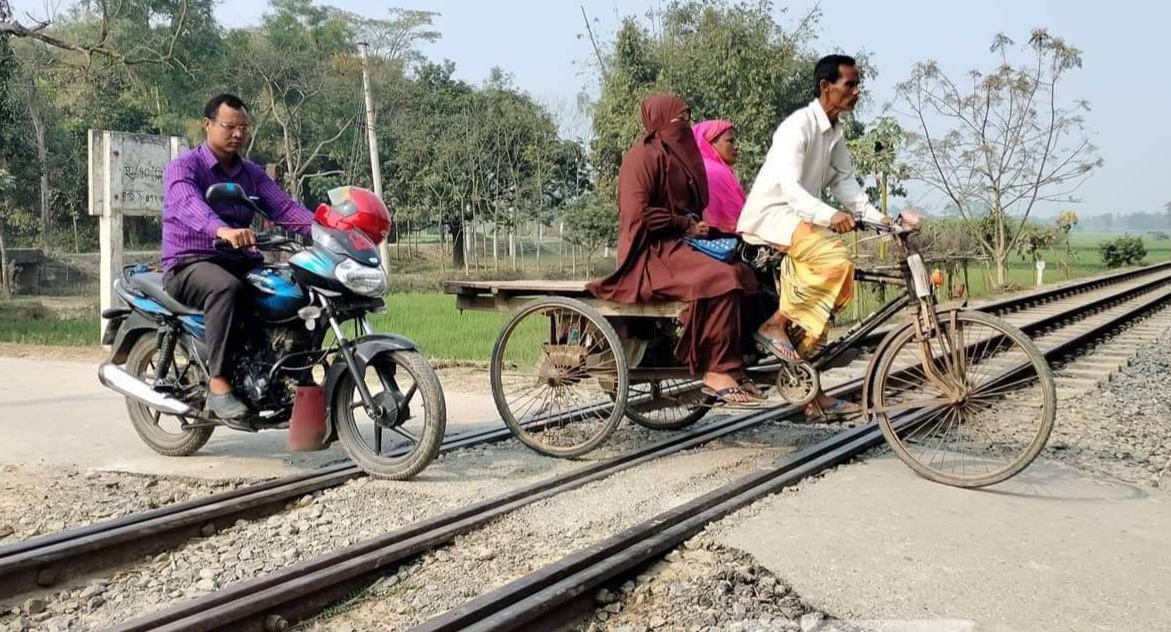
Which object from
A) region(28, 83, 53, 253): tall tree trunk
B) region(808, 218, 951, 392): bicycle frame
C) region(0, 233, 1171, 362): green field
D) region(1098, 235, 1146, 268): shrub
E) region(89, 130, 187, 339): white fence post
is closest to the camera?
region(808, 218, 951, 392): bicycle frame

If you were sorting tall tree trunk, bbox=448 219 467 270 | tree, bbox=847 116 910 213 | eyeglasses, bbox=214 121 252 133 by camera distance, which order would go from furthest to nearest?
tall tree trunk, bbox=448 219 467 270
tree, bbox=847 116 910 213
eyeglasses, bbox=214 121 252 133

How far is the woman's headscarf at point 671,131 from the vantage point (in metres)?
5.34

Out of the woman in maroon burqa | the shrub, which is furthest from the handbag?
the shrub

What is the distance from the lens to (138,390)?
5.22m

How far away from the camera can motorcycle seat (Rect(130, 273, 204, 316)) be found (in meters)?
4.96

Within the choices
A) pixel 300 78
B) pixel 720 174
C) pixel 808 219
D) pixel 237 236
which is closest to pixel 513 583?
pixel 237 236

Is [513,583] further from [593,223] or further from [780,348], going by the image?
[593,223]

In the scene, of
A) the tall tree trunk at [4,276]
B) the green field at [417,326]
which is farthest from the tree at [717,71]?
the tall tree trunk at [4,276]

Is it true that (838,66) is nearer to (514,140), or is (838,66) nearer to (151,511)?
(151,511)

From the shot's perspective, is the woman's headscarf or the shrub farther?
the shrub

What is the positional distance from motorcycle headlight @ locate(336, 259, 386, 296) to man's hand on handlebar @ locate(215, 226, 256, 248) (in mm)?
425

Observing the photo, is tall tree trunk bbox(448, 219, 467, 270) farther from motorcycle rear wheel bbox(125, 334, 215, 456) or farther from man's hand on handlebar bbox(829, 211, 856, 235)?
man's hand on handlebar bbox(829, 211, 856, 235)

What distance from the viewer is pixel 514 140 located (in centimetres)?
3697

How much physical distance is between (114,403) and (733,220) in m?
4.68
